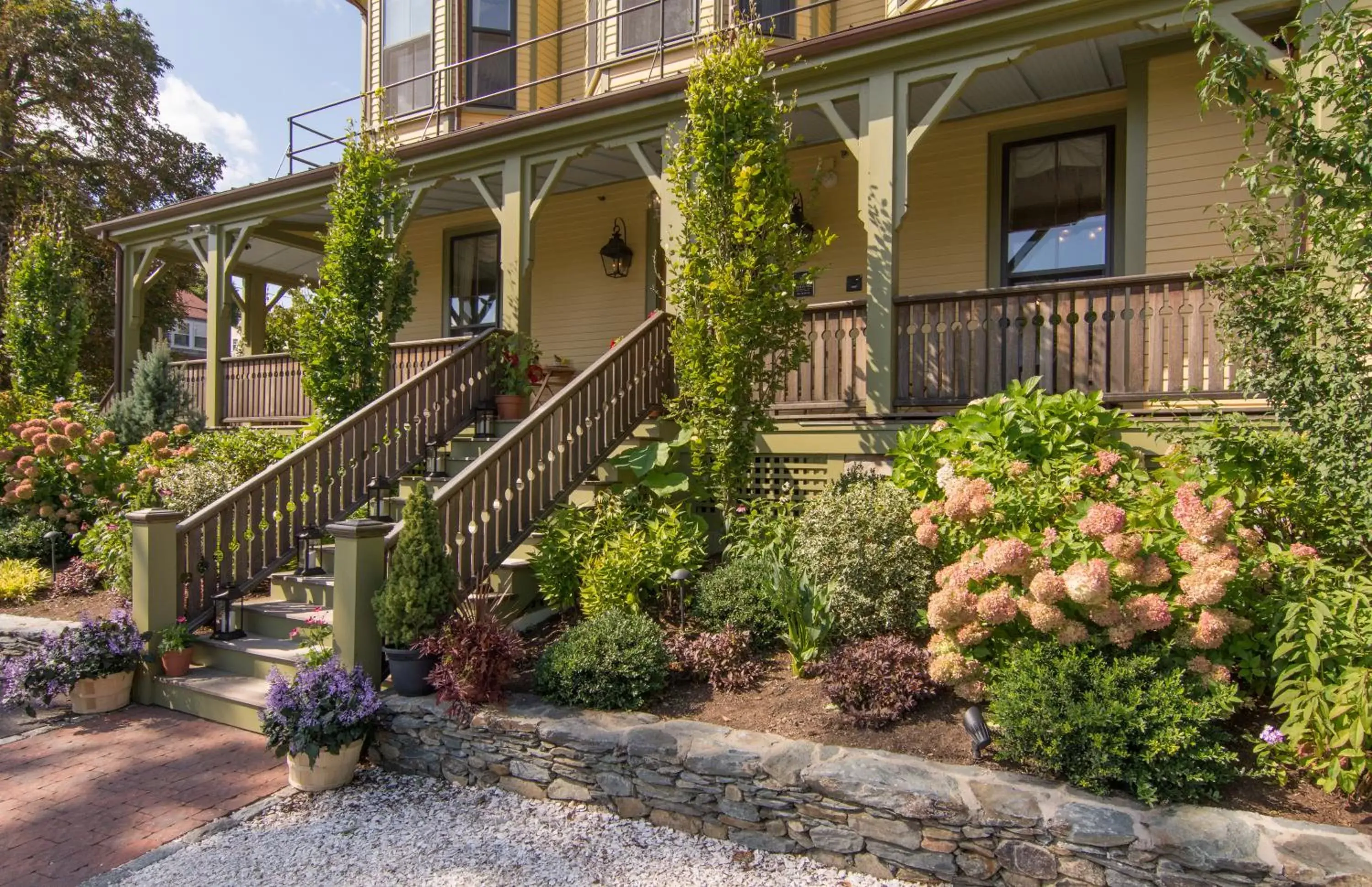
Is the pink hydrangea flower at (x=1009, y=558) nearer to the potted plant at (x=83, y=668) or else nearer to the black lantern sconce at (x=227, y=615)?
the black lantern sconce at (x=227, y=615)

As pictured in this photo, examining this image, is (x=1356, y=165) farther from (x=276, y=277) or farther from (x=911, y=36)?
(x=276, y=277)

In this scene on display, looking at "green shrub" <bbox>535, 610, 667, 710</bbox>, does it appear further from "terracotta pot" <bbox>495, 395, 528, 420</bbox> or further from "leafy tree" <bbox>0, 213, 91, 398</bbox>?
"leafy tree" <bbox>0, 213, 91, 398</bbox>

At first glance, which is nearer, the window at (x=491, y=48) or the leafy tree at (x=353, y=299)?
the leafy tree at (x=353, y=299)

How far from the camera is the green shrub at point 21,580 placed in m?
8.34

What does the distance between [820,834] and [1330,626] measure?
233 cm

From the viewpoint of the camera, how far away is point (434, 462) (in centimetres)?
805

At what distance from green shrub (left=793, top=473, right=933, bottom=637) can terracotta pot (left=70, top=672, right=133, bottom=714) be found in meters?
4.76

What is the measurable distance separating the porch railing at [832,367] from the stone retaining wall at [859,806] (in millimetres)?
3464

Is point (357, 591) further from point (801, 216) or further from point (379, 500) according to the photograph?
point (801, 216)

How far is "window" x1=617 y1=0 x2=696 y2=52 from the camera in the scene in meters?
10.8

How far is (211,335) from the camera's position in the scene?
1244 centimetres

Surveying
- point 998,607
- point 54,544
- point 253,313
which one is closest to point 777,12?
point 998,607

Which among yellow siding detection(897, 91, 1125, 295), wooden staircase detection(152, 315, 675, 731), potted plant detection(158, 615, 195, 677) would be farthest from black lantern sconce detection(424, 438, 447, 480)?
yellow siding detection(897, 91, 1125, 295)

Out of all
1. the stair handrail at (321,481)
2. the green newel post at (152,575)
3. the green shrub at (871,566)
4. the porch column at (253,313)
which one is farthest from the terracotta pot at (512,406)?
the porch column at (253,313)
